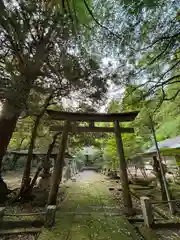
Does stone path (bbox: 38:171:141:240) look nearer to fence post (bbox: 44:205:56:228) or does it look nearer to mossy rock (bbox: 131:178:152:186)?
fence post (bbox: 44:205:56:228)

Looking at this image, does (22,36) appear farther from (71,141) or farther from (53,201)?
(71,141)

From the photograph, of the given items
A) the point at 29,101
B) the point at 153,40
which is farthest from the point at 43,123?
the point at 153,40

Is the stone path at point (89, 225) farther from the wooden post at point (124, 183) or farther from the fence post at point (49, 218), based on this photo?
the wooden post at point (124, 183)

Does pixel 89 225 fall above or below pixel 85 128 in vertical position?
below

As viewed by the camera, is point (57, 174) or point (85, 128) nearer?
point (57, 174)

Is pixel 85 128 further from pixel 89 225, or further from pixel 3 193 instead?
pixel 3 193

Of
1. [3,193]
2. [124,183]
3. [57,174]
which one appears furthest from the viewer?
[3,193]

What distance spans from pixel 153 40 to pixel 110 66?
1.51m

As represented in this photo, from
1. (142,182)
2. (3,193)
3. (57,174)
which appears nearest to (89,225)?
(57,174)

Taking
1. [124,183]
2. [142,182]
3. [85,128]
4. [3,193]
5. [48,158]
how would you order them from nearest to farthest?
[124,183] < [3,193] < [85,128] < [48,158] < [142,182]

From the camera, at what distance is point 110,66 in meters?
5.01

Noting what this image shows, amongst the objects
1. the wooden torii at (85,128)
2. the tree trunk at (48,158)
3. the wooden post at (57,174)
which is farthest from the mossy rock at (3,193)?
the tree trunk at (48,158)

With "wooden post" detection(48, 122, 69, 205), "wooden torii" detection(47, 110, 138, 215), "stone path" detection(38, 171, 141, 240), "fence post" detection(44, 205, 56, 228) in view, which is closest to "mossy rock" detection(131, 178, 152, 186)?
"stone path" detection(38, 171, 141, 240)

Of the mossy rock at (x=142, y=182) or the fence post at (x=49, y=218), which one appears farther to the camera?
the mossy rock at (x=142, y=182)
